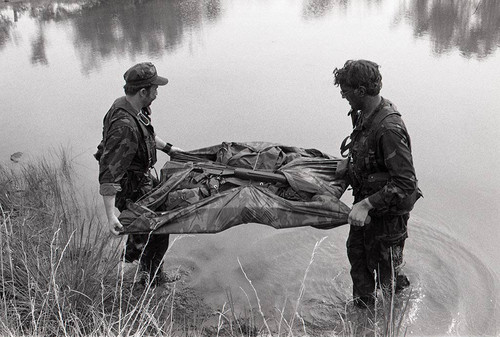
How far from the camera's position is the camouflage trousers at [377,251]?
309 centimetres

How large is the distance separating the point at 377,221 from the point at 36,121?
258 inches

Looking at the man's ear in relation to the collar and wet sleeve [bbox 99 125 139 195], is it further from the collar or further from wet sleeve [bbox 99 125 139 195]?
wet sleeve [bbox 99 125 139 195]

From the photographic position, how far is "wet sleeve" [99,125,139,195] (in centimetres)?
310

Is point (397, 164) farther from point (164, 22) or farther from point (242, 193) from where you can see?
point (164, 22)

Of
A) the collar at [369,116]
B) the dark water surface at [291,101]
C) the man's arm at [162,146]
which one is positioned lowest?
the dark water surface at [291,101]

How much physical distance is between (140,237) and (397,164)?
1.87 metres

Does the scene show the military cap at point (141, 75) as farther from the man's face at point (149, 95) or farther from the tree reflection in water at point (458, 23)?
the tree reflection in water at point (458, 23)

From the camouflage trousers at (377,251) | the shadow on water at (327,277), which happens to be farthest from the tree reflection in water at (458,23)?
the camouflage trousers at (377,251)

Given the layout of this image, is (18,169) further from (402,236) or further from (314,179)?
(402,236)

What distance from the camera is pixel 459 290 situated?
3.80 metres

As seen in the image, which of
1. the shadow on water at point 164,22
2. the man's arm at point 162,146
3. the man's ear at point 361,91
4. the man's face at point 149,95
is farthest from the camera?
the shadow on water at point 164,22

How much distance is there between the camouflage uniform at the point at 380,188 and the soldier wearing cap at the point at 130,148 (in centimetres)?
135

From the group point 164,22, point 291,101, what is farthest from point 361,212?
point 164,22

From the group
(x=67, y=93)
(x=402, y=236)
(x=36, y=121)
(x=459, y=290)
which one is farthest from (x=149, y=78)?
(x=67, y=93)
